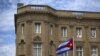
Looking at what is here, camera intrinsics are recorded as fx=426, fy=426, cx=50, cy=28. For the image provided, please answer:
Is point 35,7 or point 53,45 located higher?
point 35,7

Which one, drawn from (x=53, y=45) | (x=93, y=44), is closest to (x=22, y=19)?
(x=53, y=45)

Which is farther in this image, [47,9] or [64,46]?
[47,9]

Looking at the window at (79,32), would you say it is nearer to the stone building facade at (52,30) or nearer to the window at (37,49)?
the stone building facade at (52,30)

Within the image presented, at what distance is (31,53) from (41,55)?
5.45 ft

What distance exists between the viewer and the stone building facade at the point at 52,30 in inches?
2682

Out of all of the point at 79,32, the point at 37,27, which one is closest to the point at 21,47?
the point at 37,27

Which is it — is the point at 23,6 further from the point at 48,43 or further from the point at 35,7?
the point at 48,43

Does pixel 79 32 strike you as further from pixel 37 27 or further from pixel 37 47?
pixel 37 47

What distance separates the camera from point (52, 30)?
70.2 m

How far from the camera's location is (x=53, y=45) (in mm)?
69688

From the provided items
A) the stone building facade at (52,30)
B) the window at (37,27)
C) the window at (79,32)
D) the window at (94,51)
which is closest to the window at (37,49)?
the stone building facade at (52,30)

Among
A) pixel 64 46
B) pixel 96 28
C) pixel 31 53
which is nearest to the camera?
pixel 64 46

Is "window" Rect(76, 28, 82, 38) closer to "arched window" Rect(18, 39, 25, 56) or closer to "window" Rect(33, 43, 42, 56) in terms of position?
"window" Rect(33, 43, 42, 56)

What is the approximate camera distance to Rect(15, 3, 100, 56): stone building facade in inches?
2682
